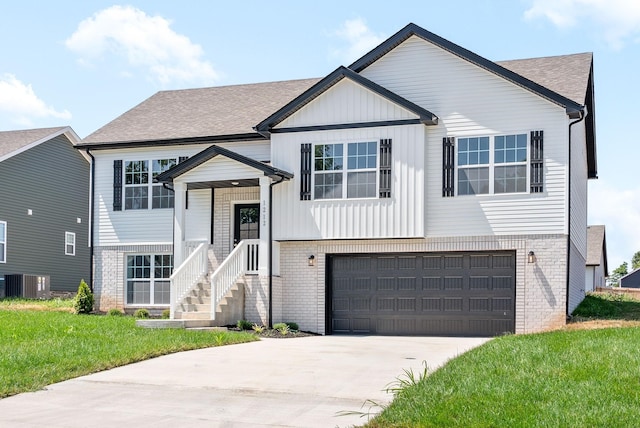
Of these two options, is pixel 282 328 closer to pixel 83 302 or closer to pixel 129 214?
pixel 83 302

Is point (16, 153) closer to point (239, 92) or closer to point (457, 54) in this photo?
point (239, 92)

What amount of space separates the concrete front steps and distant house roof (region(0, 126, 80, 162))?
45.0 feet

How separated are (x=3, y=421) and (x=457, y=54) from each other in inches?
548

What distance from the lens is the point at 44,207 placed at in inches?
1296

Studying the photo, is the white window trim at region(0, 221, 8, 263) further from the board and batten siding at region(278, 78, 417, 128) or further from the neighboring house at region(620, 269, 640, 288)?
the neighboring house at region(620, 269, 640, 288)

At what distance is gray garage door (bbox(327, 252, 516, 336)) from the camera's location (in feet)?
63.0

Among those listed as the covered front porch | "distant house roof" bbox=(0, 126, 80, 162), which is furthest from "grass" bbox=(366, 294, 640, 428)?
"distant house roof" bbox=(0, 126, 80, 162)

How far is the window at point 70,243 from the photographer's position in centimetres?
3434

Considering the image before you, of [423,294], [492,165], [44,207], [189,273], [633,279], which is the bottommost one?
[633,279]

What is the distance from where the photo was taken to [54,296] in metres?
32.1

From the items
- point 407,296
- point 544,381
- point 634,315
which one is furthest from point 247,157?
point 544,381

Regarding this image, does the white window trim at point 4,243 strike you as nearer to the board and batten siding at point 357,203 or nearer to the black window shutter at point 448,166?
the board and batten siding at point 357,203

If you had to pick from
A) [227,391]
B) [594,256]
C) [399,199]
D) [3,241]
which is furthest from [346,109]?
[594,256]

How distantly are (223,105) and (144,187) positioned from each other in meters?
3.49
